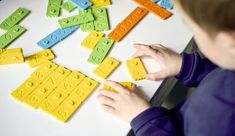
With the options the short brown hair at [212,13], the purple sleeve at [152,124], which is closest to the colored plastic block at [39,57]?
the purple sleeve at [152,124]

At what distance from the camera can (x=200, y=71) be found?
0.71m

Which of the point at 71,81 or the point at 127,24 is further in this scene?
the point at 127,24

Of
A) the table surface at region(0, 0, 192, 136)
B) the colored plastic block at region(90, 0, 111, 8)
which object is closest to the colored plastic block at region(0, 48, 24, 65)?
the table surface at region(0, 0, 192, 136)

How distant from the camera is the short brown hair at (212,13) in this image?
1.34 ft

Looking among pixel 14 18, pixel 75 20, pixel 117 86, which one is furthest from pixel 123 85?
pixel 14 18

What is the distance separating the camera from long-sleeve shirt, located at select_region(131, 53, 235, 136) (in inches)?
21.3

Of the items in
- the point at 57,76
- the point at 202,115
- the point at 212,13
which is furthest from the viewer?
the point at 57,76

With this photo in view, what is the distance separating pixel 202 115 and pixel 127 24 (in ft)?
0.98

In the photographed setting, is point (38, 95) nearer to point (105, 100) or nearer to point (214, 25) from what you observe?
point (105, 100)

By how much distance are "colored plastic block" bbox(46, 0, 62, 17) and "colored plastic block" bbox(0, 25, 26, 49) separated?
8cm

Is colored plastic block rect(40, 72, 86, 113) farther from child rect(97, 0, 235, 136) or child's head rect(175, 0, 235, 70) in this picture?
child's head rect(175, 0, 235, 70)

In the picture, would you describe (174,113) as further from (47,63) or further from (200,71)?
(47,63)

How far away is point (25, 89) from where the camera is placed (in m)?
0.67

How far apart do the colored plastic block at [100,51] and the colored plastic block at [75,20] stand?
0.07 m
